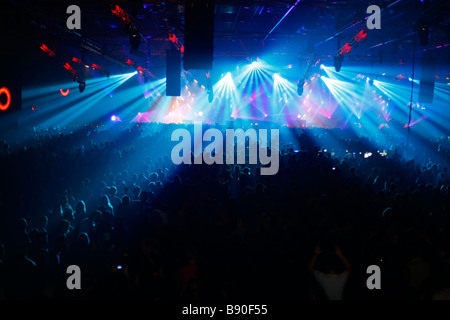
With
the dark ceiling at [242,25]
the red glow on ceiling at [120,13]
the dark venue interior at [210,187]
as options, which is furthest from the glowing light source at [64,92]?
the red glow on ceiling at [120,13]

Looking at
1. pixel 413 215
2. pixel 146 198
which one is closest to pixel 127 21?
pixel 146 198

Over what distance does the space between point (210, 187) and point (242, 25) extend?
24.7ft

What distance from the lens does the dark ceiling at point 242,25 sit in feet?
28.2

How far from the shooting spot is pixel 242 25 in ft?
40.7

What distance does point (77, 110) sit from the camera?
21.4 metres

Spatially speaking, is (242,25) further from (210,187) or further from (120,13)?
(210,187)

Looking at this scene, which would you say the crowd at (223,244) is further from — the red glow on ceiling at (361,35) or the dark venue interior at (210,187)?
the red glow on ceiling at (361,35)

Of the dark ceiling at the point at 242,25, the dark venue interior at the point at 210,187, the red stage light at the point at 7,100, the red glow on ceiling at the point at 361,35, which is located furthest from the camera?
the red stage light at the point at 7,100

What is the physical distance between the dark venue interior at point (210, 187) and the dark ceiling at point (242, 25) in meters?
0.08

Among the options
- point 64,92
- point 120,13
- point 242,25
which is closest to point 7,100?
point 64,92

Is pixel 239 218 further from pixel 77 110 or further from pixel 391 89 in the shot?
pixel 391 89

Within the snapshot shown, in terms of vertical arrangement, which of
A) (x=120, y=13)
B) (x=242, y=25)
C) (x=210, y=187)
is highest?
(x=242, y=25)

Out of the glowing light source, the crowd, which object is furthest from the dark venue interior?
the glowing light source

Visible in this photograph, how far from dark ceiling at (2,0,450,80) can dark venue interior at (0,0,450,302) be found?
77 millimetres
